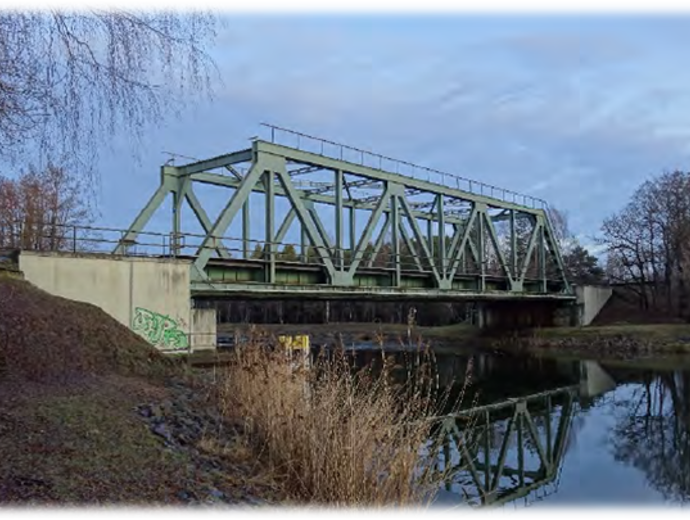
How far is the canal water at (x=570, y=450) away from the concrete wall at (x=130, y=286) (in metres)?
9.59

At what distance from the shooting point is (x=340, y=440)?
275 inches

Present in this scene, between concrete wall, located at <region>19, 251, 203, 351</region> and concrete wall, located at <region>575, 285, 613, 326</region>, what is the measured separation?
4104cm

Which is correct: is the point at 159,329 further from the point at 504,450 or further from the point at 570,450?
the point at 570,450

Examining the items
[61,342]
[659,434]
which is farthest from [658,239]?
[61,342]

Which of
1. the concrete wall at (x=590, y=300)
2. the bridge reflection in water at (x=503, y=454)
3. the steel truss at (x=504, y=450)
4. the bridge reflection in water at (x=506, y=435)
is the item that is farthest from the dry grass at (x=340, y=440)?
the concrete wall at (x=590, y=300)

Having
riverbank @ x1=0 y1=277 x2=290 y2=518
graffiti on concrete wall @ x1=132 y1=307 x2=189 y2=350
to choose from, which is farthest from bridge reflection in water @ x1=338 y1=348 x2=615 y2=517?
graffiti on concrete wall @ x1=132 y1=307 x2=189 y2=350

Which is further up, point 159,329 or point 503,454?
point 159,329

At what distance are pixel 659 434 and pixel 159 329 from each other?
16.6m

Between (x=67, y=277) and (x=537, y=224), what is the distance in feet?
138

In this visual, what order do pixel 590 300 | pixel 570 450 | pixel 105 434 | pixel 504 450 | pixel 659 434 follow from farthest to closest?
pixel 590 300, pixel 659 434, pixel 570 450, pixel 504 450, pixel 105 434

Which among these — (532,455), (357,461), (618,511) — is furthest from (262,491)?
(532,455)

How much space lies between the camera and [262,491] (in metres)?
7.47

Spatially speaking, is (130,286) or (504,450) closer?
(504,450)

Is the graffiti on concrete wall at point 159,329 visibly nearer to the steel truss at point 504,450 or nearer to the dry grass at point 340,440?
the steel truss at point 504,450
